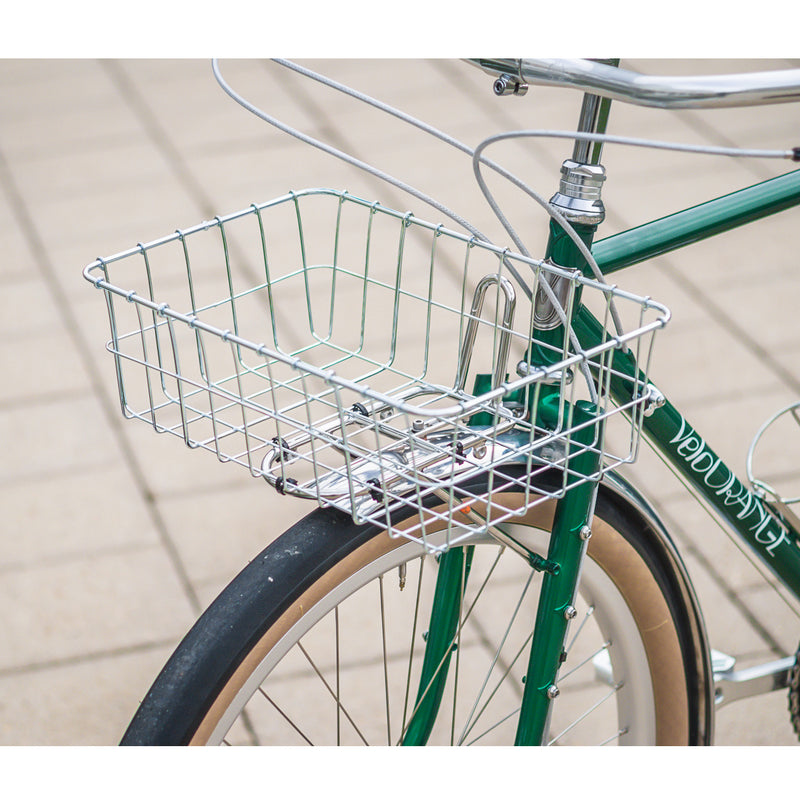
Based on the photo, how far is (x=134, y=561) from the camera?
72.8 inches

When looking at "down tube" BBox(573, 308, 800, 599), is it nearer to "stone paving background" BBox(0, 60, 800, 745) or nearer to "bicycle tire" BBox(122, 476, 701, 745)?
"bicycle tire" BBox(122, 476, 701, 745)

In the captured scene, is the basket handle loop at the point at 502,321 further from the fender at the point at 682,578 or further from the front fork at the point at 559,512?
the fender at the point at 682,578

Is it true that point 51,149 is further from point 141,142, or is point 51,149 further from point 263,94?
point 263,94

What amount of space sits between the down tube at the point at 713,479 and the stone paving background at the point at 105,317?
16.6 inches

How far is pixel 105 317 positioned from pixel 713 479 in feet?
5.41

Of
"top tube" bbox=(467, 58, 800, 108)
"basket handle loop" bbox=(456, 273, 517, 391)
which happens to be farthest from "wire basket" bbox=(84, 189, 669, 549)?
"top tube" bbox=(467, 58, 800, 108)

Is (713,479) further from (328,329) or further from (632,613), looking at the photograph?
(328,329)

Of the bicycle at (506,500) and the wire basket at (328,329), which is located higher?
the wire basket at (328,329)

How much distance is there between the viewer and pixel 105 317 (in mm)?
2453

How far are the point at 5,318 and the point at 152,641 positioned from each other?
1022 mm

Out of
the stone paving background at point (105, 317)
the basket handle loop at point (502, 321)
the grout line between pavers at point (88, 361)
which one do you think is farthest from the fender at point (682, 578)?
the grout line between pavers at point (88, 361)

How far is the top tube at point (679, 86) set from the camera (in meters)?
0.71

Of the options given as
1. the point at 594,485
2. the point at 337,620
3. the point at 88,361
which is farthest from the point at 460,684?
the point at 88,361
